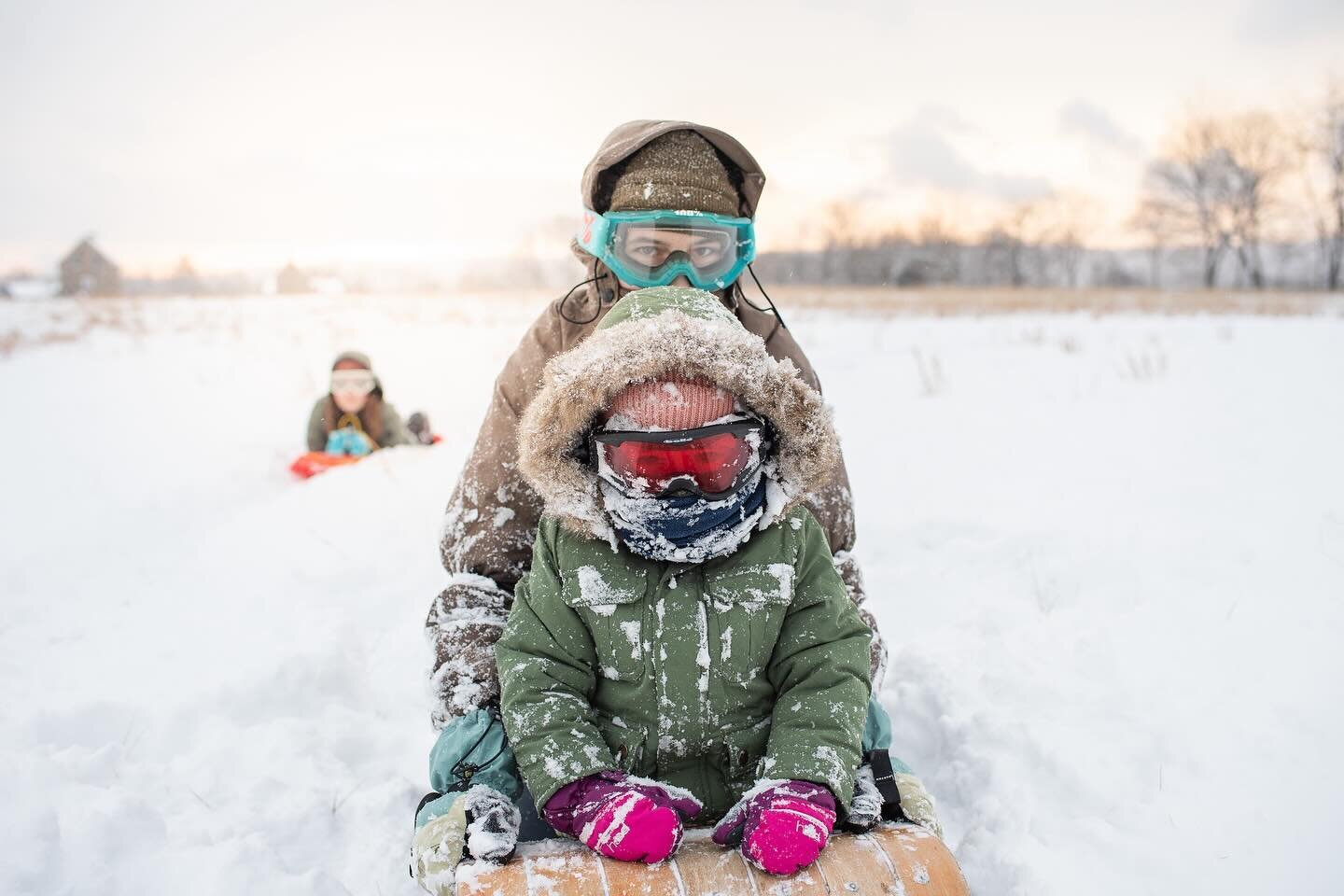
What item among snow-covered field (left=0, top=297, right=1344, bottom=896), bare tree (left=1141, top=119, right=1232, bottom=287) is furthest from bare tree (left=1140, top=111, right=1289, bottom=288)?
snow-covered field (left=0, top=297, right=1344, bottom=896)

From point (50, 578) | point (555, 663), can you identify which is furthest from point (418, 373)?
point (555, 663)

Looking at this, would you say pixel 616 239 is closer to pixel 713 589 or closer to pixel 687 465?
pixel 687 465

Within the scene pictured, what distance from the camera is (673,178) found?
2227 millimetres

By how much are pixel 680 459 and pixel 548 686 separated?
587 mm

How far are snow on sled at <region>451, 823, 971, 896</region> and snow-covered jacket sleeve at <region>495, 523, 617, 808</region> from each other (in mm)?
157

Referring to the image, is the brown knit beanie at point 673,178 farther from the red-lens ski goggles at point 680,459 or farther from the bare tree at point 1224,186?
the bare tree at point 1224,186

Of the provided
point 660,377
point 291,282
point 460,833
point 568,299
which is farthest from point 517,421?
point 291,282

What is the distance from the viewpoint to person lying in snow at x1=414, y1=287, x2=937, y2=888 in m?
1.67

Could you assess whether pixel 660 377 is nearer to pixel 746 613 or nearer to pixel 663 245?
pixel 746 613

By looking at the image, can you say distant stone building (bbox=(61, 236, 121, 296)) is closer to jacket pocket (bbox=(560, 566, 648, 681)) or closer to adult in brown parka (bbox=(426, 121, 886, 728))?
adult in brown parka (bbox=(426, 121, 886, 728))

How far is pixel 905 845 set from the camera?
1600 mm

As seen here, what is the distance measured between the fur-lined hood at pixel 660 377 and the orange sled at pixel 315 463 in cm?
451

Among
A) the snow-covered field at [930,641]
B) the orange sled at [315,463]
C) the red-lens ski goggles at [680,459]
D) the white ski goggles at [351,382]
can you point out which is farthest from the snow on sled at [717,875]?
the white ski goggles at [351,382]

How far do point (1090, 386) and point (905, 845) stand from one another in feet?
18.4
